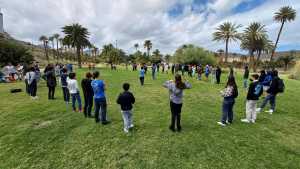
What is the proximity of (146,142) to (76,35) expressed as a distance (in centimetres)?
4624

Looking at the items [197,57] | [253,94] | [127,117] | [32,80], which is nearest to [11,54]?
[32,80]

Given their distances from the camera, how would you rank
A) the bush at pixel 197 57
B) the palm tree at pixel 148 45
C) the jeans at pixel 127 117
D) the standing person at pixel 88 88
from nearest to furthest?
1. the jeans at pixel 127 117
2. the standing person at pixel 88 88
3. the bush at pixel 197 57
4. the palm tree at pixel 148 45

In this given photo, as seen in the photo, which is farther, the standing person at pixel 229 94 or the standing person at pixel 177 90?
the standing person at pixel 229 94

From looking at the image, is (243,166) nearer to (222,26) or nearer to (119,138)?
(119,138)

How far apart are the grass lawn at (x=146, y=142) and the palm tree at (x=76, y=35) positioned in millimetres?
41420

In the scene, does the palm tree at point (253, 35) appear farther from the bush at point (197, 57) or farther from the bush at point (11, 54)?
the bush at point (11, 54)

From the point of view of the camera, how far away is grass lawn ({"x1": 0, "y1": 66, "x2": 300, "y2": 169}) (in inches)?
142

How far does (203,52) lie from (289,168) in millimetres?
38538

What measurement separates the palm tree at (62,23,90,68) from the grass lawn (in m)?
41.4

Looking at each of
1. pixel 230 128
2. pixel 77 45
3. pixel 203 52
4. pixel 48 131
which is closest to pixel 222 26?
pixel 203 52

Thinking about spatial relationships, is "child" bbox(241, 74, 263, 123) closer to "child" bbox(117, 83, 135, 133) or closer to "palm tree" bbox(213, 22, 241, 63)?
"child" bbox(117, 83, 135, 133)

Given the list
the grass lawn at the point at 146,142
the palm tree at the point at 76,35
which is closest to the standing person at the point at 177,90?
the grass lawn at the point at 146,142

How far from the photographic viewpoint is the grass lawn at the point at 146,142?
361 centimetres

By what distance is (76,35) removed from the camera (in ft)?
143
